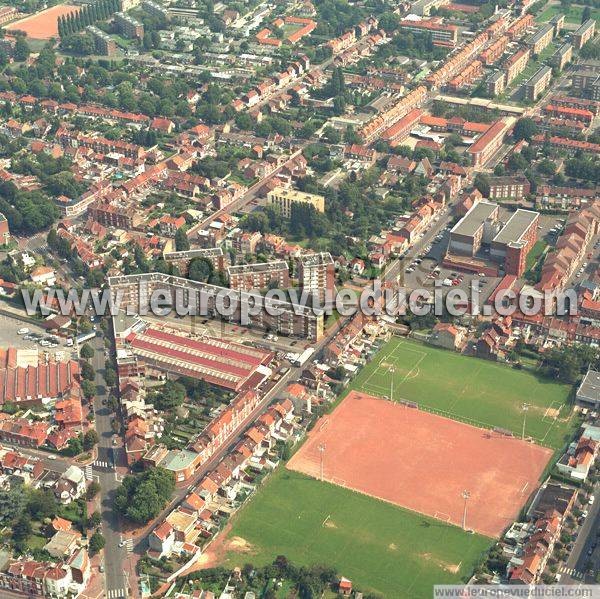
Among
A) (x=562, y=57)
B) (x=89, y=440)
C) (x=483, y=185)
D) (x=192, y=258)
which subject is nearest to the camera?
(x=89, y=440)

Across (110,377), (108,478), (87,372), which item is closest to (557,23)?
(110,377)

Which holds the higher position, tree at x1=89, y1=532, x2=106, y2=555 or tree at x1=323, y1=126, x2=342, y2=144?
tree at x1=323, y1=126, x2=342, y2=144

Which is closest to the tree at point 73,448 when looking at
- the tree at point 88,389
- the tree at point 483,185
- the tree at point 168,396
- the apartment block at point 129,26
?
the tree at point 88,389

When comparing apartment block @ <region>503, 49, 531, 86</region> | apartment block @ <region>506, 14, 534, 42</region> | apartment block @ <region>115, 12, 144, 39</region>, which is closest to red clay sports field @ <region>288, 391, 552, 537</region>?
apartment block @ <region>503, 49, 531, 86</region>

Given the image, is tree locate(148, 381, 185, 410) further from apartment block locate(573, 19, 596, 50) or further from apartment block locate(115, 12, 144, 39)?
apartment block locate(573, 19, 596, 50)

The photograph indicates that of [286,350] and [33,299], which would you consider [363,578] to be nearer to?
[286,350]

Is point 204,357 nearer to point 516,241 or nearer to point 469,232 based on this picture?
point 469,232
